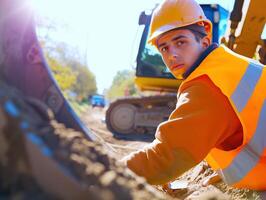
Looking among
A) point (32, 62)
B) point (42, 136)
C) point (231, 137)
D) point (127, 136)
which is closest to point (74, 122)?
point (32, 62)

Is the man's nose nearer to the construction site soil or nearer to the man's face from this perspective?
the man's face

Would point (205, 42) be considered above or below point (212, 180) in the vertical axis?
above

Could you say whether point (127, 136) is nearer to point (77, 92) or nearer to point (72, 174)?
point (72, 174)

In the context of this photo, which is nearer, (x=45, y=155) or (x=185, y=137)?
(x=45, y=155)

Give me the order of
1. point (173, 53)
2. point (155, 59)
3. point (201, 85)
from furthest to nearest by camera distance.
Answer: point (155, 59), point (173, 53), point (201, 85)

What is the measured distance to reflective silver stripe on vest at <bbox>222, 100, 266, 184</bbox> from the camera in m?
2.19

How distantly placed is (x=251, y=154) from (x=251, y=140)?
0.08m

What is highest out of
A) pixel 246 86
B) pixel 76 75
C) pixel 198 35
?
pixel 198 35

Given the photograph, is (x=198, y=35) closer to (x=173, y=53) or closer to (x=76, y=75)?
(x=173, y=53)

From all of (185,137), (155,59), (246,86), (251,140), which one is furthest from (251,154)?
(155,59)

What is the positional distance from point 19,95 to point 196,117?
1.07 m

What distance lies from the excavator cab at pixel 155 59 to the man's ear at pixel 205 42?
21.2 feet

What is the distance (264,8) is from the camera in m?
5.88

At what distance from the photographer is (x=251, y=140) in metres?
2.19
